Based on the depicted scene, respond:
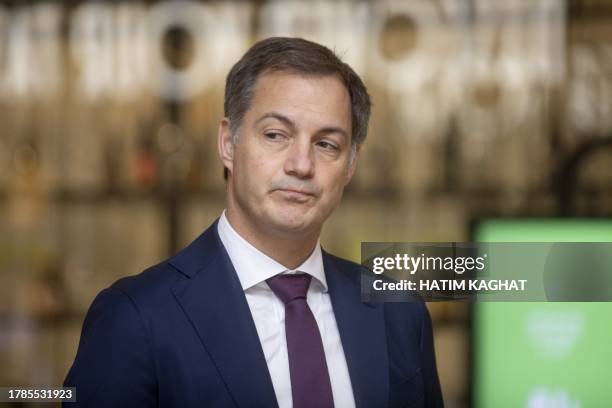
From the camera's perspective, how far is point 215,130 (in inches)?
103

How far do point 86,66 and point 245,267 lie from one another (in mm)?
1467

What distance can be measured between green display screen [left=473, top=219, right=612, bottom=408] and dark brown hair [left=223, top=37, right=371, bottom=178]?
504 millimetres

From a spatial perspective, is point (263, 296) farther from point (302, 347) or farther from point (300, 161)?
point (300, 161)

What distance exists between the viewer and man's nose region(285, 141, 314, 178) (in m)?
1.27

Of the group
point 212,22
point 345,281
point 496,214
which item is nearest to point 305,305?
point 345,281

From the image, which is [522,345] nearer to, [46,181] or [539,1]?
[539,1]

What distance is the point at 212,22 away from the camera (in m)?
2.62

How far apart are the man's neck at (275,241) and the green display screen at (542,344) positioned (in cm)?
48

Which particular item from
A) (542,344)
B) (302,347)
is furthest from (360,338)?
(542,344)

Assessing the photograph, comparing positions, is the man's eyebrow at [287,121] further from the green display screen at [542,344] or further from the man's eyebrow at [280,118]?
the green display screen at [542,344]

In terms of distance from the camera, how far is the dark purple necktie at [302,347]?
51.3 inches

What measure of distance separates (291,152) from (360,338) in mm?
287

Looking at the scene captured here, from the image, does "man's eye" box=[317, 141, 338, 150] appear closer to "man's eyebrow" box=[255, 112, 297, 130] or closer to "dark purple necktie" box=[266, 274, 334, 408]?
"man's eyebrow" box=[255, 112, 297, 130]

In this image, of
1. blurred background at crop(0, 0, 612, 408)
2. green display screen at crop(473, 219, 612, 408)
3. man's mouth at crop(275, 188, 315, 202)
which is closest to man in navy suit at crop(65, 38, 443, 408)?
man's mouth at crop(275, 188, 315, 202)
